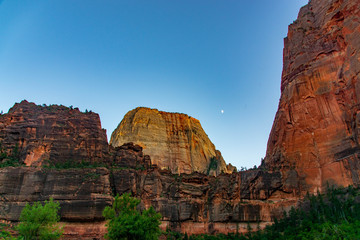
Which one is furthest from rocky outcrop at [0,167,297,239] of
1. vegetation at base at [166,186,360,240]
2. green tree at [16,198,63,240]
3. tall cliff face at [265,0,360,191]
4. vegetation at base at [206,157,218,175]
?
vegetation at base at [206,157,218,175]

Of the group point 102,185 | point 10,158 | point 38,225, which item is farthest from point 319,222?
point 10,158

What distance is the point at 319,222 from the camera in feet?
162

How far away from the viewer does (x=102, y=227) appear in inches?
1912

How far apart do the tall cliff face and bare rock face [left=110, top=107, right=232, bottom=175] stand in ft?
103

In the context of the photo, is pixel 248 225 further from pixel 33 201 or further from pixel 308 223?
pixel 33 201

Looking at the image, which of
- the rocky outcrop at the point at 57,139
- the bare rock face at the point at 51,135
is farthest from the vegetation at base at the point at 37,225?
the bare rock face at the point at 51,135

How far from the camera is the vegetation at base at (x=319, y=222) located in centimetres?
4350

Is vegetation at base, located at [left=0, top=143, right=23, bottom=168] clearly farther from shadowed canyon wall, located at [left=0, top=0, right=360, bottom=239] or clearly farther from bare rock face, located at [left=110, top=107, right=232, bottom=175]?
bare rock face, located at [left=110, top=107, right=232, bottom=175]

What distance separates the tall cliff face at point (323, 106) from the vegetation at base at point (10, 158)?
155 ft

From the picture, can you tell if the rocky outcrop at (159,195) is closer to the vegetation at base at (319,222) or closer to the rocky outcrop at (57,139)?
the vegetation at base at (319,222)

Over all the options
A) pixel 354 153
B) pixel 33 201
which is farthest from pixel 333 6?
pixel 33 201

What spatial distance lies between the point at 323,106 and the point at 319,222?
2257cm

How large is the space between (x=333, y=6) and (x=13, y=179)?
6967 centimetres

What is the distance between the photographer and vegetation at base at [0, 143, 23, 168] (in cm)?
5419
